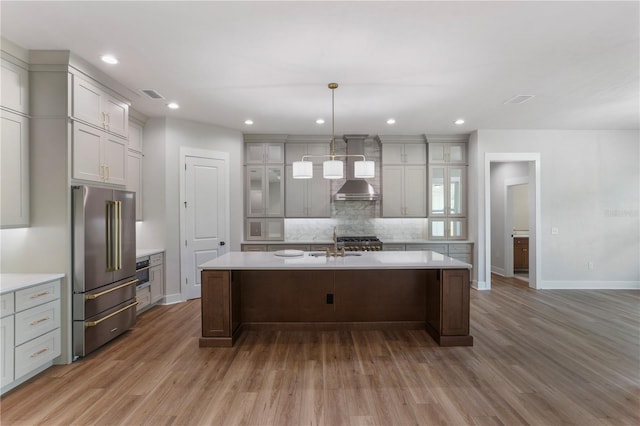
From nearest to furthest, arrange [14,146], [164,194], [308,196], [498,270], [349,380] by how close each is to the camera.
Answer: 1. [349,380]
2. [14,146]
3. [164,194]
4. [308,196]
5. [498,270]

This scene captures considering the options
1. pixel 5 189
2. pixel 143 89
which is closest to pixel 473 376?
pixel 5 189

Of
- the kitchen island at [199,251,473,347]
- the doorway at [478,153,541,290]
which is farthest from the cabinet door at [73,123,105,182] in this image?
the doorway at [478,153,541,290]

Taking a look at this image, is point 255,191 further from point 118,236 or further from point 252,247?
point 118,236

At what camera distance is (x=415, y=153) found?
6180 mm

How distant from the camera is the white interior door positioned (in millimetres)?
5066

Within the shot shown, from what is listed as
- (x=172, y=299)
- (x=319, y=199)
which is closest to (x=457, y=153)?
(x=319, y=199)

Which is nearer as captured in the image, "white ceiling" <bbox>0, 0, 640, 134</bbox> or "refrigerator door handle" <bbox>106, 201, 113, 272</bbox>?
"white ceiling" <bbox>0, 0, 640, 134</bbox>

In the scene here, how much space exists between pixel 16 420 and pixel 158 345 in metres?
1.28

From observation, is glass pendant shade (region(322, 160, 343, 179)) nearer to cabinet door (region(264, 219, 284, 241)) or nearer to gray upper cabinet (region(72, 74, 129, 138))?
gray upper cabinet (region(72, 74, 129, 138))

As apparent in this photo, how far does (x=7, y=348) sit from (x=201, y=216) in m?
3.01

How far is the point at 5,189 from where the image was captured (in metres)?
2.69

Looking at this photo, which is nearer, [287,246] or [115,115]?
[115,115]

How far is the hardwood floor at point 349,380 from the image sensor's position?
2.19m

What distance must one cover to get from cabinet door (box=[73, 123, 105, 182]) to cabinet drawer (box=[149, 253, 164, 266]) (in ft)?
5.08
